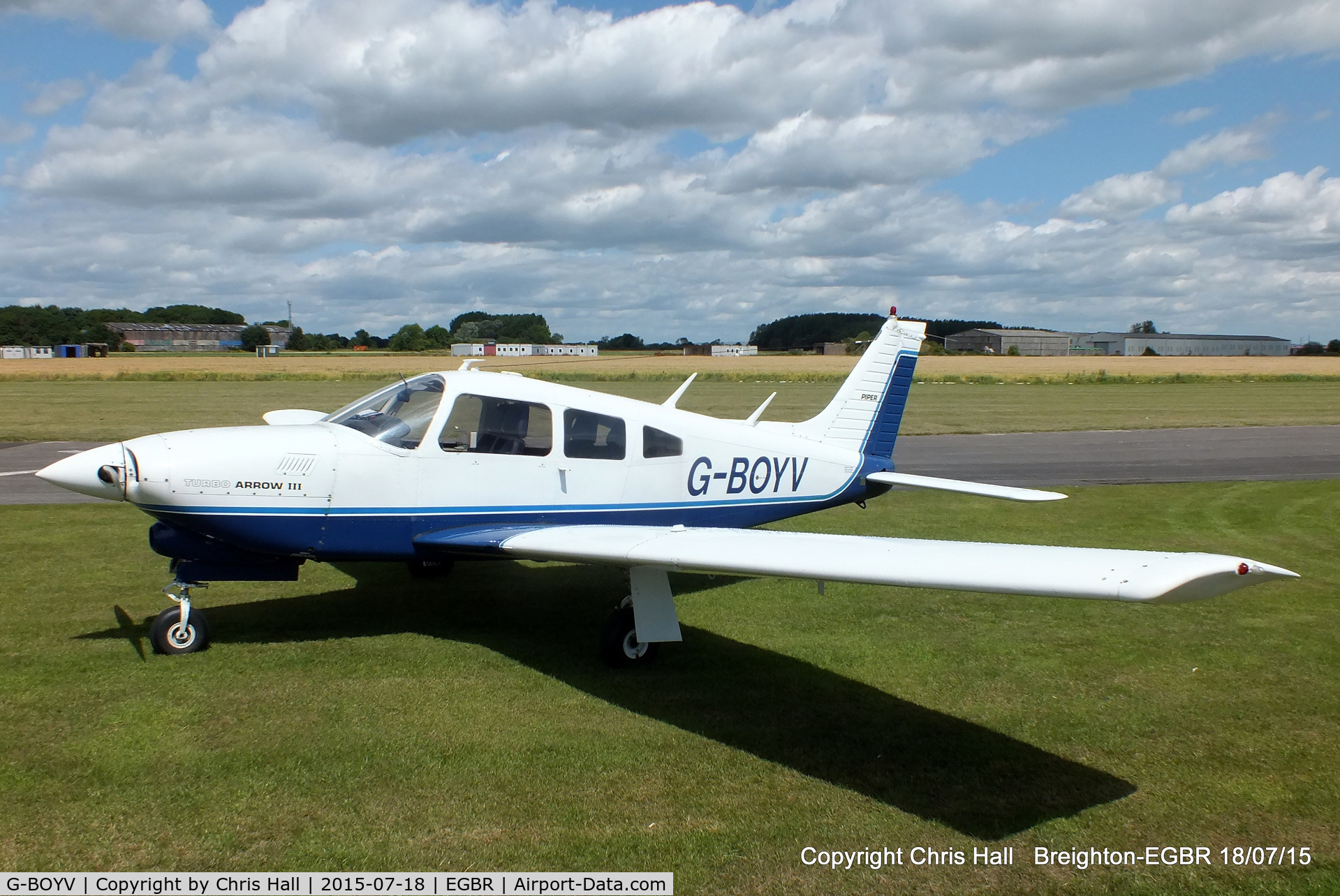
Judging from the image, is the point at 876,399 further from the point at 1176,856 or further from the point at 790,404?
the point at 790,404

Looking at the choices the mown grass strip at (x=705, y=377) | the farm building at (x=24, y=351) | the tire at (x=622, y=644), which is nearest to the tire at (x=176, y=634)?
the tire at (x=622, y=644)

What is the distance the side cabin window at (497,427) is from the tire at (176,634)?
2.25 metres

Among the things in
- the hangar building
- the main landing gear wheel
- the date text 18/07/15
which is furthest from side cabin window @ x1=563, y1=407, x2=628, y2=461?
the hangar building

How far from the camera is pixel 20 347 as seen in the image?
97.7 m

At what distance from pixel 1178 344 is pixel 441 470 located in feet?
514

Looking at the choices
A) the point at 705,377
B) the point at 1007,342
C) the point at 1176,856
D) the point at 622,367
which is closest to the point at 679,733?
the point at 1176,856

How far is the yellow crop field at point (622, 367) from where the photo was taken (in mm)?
51250

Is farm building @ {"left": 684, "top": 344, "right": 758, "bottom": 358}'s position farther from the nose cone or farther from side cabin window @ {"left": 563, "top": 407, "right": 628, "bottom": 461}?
the nose cone

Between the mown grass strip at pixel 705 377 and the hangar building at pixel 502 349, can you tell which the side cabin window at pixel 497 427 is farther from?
the mown grass strip at pixel 705 377

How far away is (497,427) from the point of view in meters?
6.88

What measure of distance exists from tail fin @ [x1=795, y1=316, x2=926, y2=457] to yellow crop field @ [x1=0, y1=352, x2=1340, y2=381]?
1405 inches

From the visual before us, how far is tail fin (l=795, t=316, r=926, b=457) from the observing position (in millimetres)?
9117

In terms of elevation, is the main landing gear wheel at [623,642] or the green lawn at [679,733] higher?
the main landing gear wheel at [623,642]

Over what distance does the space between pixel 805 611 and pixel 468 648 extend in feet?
9.95
